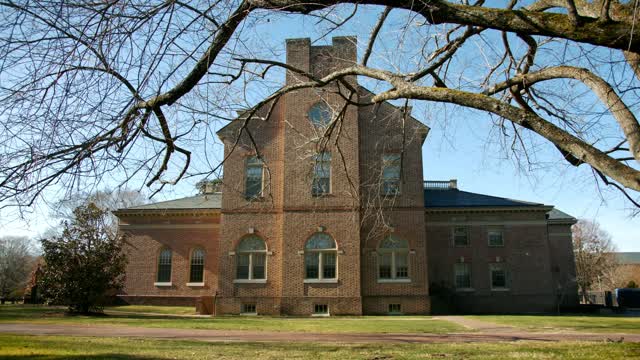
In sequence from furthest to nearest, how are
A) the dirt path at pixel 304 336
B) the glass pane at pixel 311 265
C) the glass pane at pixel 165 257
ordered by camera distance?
the glass pane at pixel 165 257 < the glass pane at pixel 311 265 < the dirt path at pixel 304 336

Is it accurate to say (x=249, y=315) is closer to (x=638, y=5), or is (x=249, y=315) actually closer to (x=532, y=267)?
(x=532, y=267)

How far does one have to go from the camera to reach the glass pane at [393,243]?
1127 inches

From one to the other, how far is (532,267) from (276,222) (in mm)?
17084

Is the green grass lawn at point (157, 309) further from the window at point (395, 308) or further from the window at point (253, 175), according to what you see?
the window at point (395, 308)

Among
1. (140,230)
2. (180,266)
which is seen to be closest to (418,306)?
(180,266)

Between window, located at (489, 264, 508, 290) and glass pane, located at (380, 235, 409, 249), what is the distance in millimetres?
8703

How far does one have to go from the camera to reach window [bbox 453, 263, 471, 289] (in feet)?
111

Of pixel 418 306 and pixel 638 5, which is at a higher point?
pixel 638 5

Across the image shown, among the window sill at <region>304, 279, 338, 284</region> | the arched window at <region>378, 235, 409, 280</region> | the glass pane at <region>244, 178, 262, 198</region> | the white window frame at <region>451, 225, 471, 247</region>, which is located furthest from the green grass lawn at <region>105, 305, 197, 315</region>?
the white window frame at <region>451, 225, 471, 247</region>

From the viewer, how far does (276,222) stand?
29.0m

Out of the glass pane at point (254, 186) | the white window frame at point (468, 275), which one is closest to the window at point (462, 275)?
the white window frame at point (468, 275)

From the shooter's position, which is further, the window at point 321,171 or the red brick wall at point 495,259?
the red brick wall at point 495,259

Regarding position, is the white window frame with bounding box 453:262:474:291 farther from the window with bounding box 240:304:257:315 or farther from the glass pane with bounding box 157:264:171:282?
the glass pane with bounding box 157:264:171:282

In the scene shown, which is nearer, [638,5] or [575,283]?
[638,5]
